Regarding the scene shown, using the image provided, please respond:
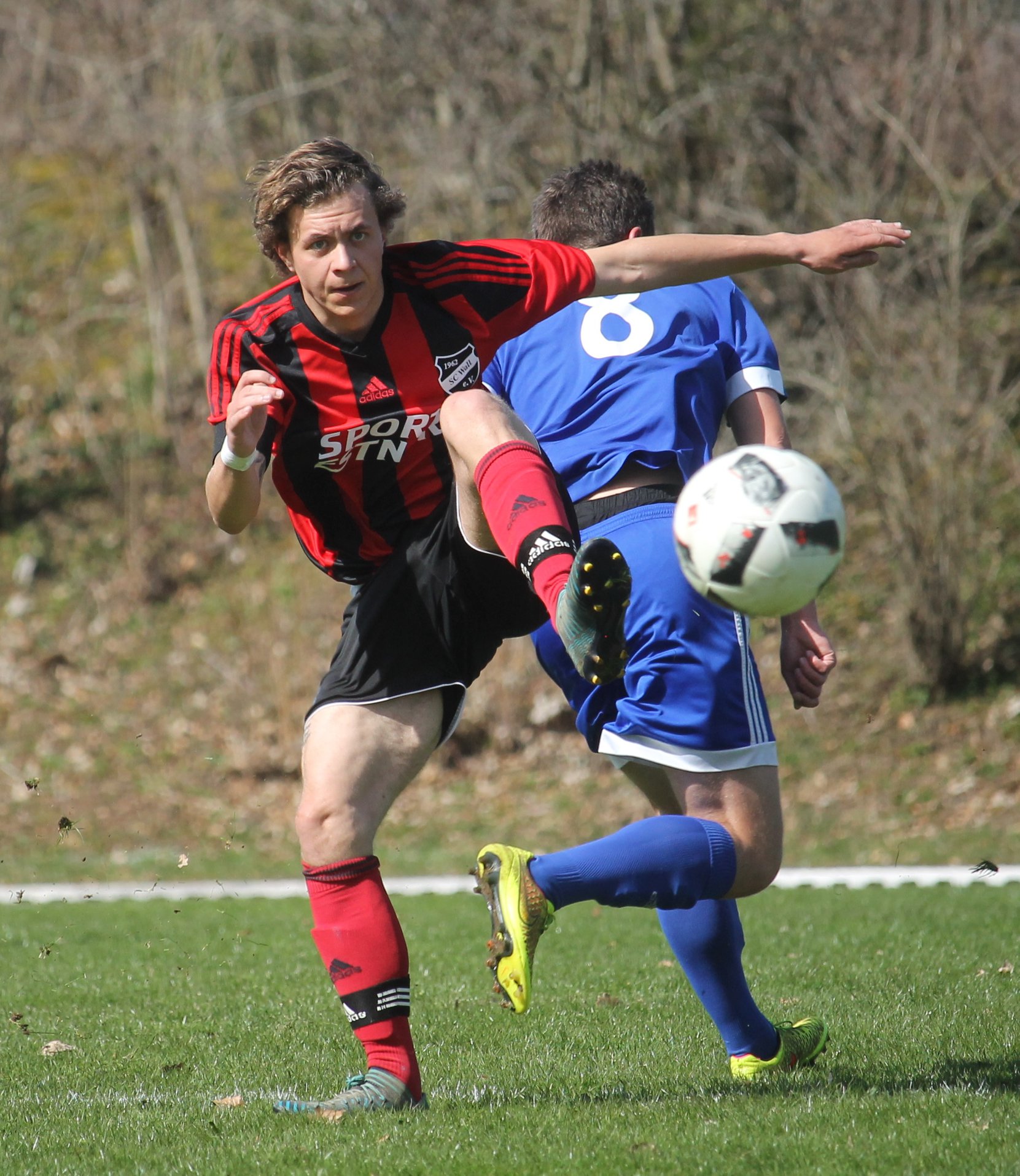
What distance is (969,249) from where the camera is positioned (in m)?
12.5

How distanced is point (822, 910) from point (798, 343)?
675cm

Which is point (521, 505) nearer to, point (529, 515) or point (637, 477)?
point (529, 515)

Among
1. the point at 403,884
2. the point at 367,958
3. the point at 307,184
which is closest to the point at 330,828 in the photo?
the point at 367,958

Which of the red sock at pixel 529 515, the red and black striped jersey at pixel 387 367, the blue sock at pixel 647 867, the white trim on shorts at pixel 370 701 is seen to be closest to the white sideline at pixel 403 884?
the white trim on shorts at pixel 370 701

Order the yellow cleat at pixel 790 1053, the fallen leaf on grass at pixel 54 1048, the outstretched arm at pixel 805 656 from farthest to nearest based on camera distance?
the fallen leaf on grass at pixel 54 1048 → the yellow cleat at pixel 790 1053 → the outstretched arm at pixel 805 656

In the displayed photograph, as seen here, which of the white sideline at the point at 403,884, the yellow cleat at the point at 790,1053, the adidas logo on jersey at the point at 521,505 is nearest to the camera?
the adidas logo on jersey at the point at 521,505

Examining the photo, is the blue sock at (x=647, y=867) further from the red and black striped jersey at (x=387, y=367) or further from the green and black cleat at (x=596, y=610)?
the red and black striped jersey at (x=387, y=367)

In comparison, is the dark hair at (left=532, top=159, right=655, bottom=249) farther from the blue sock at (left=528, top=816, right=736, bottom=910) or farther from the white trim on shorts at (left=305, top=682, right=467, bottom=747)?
the blue sock at (left=528, top=816, right=736, bottom=910)

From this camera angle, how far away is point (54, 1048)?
4.75m

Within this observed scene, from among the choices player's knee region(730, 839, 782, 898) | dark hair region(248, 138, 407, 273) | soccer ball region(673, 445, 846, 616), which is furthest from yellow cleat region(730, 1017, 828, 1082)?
dark hair region(248, 138, 407, 273)

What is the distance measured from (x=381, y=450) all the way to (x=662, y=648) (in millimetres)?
972

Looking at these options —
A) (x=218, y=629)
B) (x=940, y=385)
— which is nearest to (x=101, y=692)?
(x=218, y=629)

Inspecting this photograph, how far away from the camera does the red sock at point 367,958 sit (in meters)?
3.69

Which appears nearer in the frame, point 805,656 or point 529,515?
point 529,515
